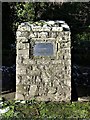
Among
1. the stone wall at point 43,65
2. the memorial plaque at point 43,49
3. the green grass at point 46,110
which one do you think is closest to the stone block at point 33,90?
the stone wall at point 43,65

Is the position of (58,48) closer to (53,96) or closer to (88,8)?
(53,96)

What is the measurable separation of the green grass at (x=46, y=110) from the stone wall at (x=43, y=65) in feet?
0.83

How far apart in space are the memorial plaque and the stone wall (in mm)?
46

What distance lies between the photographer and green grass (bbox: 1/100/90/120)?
7.70m

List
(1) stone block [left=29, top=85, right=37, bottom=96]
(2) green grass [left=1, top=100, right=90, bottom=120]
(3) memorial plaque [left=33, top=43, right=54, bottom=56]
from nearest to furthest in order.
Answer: (2) green grass [left=1, top=100, right=90, bottom=120] < (3) memorial plaque [left=33, top=43, right=54, bottom=56] < (1) stone block [left=29, top=85, right=37, bottom=96]

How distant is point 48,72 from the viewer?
8508 millimetres

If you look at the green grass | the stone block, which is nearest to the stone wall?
the stone block

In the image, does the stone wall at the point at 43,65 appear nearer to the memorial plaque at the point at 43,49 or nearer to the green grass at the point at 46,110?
the memorial plaque at the point at 43,49

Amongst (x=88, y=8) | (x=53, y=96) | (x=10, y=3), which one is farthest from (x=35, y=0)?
(x=53, y=96)

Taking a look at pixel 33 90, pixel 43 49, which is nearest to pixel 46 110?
pixel 33 90

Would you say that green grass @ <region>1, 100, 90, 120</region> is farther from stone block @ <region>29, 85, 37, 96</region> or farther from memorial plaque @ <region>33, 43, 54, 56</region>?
memorial plaque @ <region>33, 43, 54, 56</region>

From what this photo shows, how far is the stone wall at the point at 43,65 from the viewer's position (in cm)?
841

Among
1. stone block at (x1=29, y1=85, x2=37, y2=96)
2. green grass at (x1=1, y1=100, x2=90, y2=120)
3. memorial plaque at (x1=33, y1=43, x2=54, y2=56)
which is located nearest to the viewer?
green grass at (x1=1, y1=100, x2=90, y2=120)

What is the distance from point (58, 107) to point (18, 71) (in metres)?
1.14
